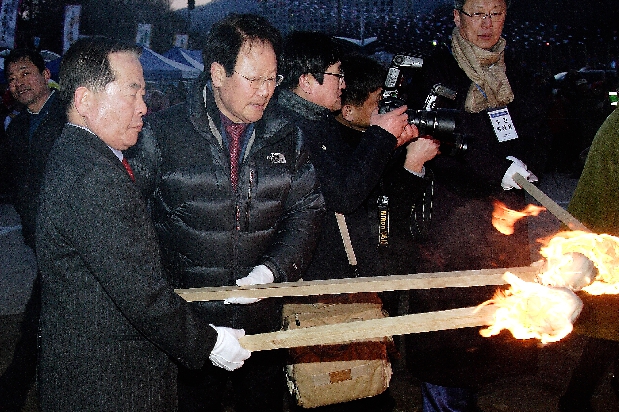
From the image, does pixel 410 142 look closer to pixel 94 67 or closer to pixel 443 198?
pixel 443 198

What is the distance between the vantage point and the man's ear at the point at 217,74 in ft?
9.14

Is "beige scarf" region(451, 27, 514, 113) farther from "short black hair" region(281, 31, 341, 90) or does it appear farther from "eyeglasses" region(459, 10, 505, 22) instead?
"short black hair" region(281, 31, 341, 90)

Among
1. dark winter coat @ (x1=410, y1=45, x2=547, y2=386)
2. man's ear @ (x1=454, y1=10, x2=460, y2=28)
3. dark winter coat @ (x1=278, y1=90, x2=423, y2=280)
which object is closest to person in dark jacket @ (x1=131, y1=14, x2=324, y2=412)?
dark winter coat @ (x1=278, y1=90, x2=423, y2=280)

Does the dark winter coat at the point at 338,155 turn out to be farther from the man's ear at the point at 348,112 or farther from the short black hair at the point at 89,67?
the short black hair at the point at 89,67

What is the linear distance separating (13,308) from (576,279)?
590 centimetres

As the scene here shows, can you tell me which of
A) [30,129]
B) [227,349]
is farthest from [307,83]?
[30,129]

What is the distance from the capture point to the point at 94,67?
2053 mm

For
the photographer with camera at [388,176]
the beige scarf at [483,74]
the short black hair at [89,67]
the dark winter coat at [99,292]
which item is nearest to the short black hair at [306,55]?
the photographer with camera at [388,176]

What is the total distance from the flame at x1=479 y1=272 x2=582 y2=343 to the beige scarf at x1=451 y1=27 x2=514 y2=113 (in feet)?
6.28

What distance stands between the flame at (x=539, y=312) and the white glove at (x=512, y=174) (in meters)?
1.62

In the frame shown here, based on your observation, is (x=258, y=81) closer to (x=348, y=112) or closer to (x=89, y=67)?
(x=89, y=67)

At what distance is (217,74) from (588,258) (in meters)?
2.08

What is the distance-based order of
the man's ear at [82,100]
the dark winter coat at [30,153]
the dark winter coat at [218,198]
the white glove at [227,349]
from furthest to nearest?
the dark winter coat at [30,153] < the dark winter coat at [218,198] < the white glove at [227,349] < the man's ear at [82,100]

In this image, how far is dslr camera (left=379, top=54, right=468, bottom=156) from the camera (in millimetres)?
3312
